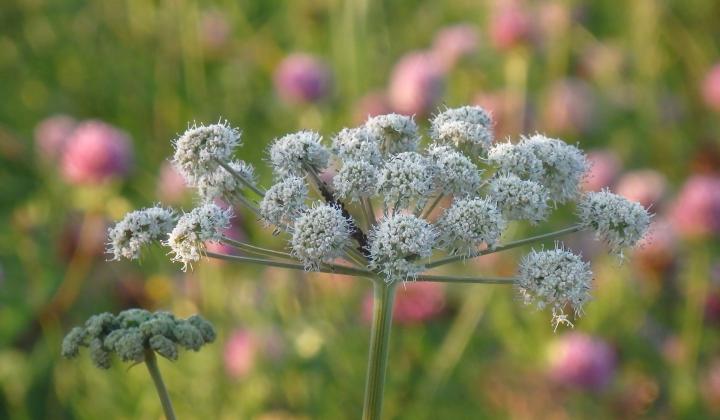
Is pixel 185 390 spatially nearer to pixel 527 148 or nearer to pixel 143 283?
pixel 143 283

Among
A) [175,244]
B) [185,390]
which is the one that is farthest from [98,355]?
[185,390]

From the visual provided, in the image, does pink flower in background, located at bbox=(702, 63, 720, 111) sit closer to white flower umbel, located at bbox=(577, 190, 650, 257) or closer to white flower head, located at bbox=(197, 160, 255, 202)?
white flower umbel, located at bbox=(577, 190, 650, 257)

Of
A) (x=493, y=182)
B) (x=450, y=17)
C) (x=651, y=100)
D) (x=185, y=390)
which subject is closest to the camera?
(x=493, y=182)

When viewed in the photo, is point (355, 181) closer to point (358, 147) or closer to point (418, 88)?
point (358, 147)

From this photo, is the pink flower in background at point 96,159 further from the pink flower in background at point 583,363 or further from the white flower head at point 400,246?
the white flower head at point 400,246

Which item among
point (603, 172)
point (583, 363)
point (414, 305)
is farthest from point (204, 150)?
point (603, 172)

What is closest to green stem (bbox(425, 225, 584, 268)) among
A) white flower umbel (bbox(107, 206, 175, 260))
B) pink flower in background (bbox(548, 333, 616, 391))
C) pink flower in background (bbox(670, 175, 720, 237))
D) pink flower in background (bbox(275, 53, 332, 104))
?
white flower umbel (bbox(107, 206, 175, 260))

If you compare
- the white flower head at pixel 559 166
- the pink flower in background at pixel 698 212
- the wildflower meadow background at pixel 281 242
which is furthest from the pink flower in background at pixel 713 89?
the white flower head at pixel 559 166
